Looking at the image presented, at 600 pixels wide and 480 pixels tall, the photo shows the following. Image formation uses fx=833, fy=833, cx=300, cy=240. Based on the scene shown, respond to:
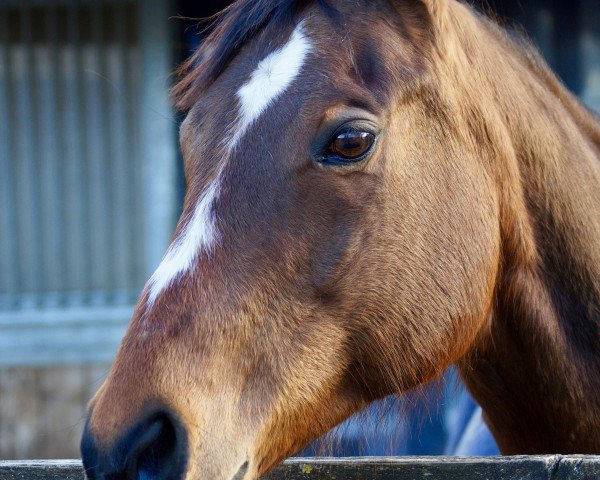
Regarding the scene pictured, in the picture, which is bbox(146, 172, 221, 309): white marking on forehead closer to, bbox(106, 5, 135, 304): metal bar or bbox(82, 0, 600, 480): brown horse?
bbox(82, 0, 600, 480): brown horse

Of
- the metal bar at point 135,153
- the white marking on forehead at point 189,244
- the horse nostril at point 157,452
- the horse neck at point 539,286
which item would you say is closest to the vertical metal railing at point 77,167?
the metal bar at point 135,153

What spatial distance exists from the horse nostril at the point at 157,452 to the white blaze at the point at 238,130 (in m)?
0.22

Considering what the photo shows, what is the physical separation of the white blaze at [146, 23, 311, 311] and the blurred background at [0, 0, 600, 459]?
3.35 m

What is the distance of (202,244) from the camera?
4.87 ft

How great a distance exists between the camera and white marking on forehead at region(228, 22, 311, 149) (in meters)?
1.57

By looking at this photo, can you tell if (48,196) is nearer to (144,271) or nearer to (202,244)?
(144,271)

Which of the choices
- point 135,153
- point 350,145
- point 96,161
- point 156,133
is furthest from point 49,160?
point 350,145

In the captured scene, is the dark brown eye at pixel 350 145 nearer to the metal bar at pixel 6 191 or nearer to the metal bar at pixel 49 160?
the metal bar at pixel 49 160

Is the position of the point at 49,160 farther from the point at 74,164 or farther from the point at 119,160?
the point at 119,160

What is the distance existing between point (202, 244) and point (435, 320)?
489mm

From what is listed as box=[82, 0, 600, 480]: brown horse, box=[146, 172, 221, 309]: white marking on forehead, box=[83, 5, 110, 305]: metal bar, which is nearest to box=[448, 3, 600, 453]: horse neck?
box=[82, 0, 600, 480]: brown horse

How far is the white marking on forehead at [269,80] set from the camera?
157 cm

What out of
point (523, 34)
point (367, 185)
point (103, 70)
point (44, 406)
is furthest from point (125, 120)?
point (367, 185)

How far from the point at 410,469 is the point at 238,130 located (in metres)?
0.69
